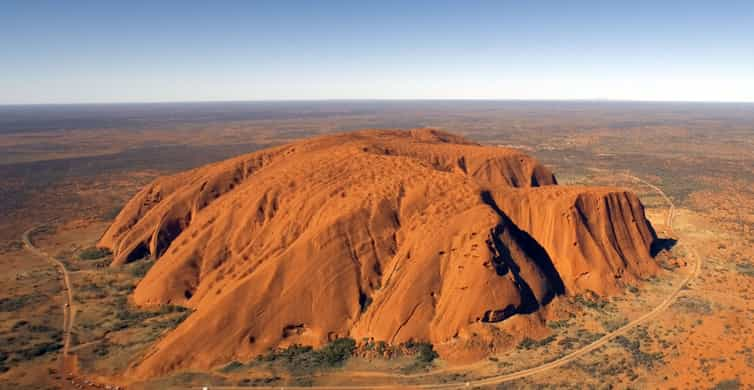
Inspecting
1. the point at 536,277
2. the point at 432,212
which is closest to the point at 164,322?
the point at 432,212

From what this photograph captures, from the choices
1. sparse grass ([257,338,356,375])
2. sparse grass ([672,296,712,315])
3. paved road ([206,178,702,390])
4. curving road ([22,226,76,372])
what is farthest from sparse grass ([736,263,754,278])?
curving road ([22,226,76,372])

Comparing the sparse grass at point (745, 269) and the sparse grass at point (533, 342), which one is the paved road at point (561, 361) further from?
the sparse grass at point (745, 269)

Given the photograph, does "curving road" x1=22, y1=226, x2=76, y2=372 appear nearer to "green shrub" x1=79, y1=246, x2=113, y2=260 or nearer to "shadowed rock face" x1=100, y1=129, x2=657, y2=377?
"green shrub" x1=79, y1=246, x2=113, y2=260

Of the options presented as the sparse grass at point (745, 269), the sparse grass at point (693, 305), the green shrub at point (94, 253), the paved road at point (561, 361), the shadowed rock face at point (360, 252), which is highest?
the shadowed rock face at point (360, 252)

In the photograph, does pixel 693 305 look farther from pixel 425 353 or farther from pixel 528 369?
pixel 425 353

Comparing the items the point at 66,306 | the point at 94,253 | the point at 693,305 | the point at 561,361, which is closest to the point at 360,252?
the point at 561,361

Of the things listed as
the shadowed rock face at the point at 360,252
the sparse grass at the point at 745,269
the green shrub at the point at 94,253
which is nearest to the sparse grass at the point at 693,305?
the shadowed rock face at the point at 360,252
